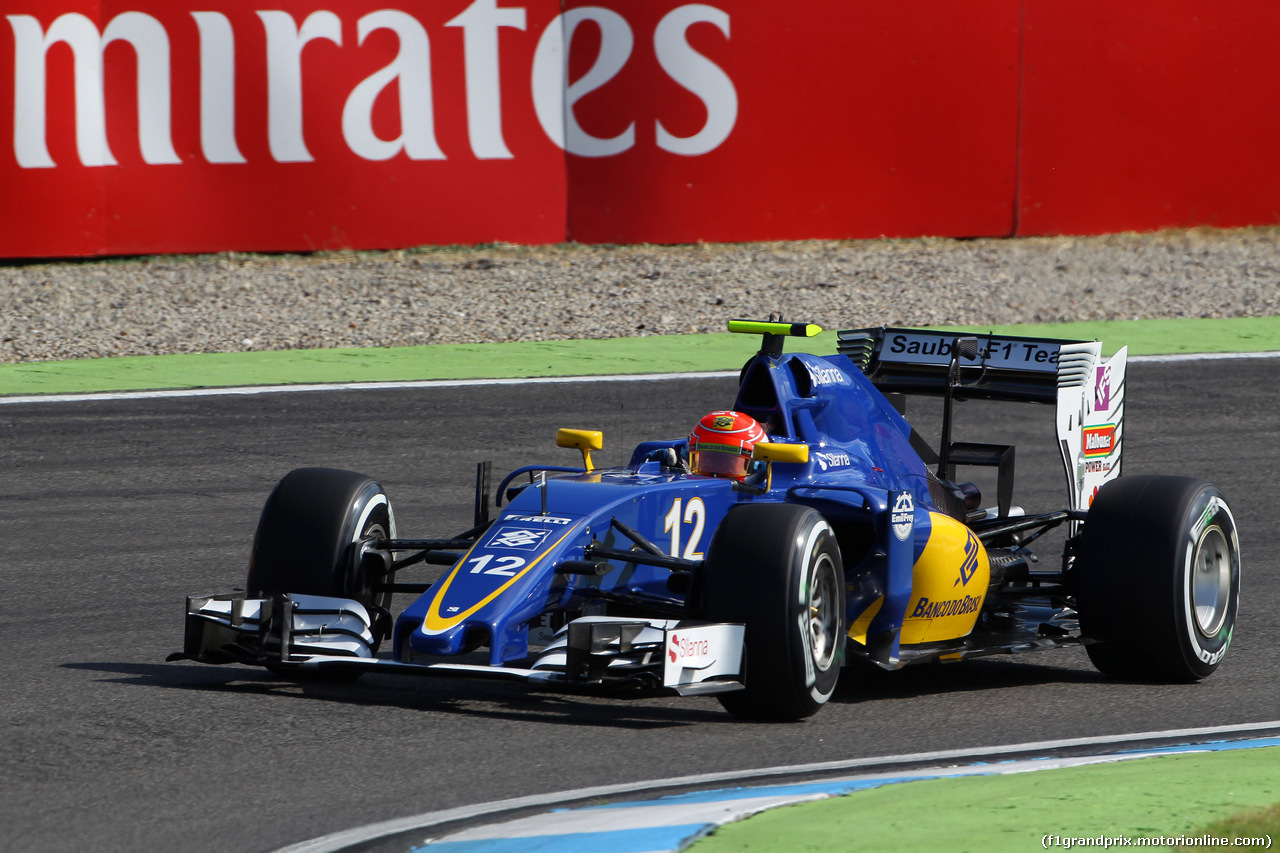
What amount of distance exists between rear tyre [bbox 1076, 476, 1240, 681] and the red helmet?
54.4 inches

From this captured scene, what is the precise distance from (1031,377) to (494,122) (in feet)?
30.9

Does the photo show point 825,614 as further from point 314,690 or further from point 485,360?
point 485,360

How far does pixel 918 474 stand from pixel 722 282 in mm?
9833

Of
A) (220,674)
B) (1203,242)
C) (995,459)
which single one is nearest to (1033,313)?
(1203,242)

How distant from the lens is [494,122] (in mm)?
16875

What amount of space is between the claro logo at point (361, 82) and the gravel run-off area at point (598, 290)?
1.16 meters

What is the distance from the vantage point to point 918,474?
302 inches

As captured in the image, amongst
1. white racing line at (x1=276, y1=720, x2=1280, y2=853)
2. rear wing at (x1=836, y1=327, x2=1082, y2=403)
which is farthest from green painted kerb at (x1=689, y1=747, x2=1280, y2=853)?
rear wing at (x1=836, y1=327, x2=1082, y2=403)

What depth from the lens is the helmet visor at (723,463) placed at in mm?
7045

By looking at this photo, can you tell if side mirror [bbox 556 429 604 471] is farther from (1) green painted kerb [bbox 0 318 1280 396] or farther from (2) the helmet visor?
(1) green painted kerb [bbox 0 318 1280 396]

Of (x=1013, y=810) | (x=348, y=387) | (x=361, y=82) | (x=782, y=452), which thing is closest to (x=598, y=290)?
(x=361, y=82)

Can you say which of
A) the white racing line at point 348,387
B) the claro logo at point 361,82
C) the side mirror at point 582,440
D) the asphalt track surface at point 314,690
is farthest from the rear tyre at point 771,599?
the claro logo at point 361,82

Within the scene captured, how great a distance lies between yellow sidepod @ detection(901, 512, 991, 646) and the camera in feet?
23.1

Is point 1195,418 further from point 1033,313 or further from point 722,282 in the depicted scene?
point 722,282
